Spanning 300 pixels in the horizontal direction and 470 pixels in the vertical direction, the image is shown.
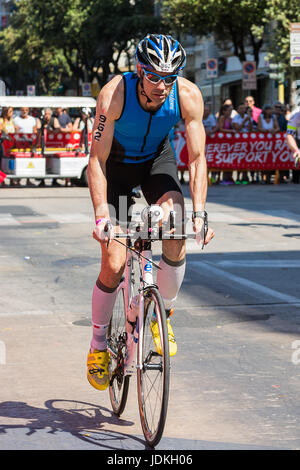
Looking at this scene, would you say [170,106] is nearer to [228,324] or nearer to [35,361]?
[35,361]

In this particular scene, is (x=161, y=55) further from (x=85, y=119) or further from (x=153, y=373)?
(x=85, y=119)

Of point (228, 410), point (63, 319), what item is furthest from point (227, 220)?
point (228, 410)

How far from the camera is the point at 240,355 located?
6.32m

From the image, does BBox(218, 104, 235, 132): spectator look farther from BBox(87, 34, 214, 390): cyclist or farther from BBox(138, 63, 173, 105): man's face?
BBox(138, 63, 173, 105): man's face

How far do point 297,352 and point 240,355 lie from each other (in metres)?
0.40

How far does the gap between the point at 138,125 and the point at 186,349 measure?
2.21m

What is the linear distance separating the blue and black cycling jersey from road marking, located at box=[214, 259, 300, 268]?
17.8 ft

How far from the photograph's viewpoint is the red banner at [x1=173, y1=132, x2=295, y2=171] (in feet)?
76.2

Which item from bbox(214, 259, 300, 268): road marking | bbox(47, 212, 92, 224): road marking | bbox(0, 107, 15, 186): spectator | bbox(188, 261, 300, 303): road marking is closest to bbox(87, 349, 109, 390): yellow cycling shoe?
bbox(188, 261, 300, 303): road marking

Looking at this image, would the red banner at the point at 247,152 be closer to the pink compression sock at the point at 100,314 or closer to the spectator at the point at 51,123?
→ the spectator at the point at 51,123

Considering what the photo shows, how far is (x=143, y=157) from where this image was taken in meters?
5.06

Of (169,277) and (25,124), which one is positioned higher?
(25,124)

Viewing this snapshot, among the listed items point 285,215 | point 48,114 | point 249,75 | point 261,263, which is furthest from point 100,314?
point 249,75

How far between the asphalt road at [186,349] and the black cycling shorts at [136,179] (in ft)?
3.77
